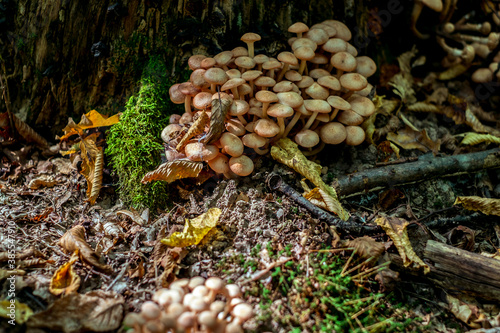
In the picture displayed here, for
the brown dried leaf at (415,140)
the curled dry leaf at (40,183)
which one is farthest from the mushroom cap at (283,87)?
the curled dry leaf at (40,183)

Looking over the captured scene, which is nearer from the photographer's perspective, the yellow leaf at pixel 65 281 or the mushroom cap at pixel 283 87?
the yellow leaf at pixel 65 281

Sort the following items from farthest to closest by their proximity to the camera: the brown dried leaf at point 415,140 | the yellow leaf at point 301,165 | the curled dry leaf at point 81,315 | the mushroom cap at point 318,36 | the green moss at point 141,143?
the brown dried leaf at point 415,140, the mushroom cap at point 318,36, the green moss at point 141,143, the yellow leaf at point 301,165, the curled dry leaf at point 81,315

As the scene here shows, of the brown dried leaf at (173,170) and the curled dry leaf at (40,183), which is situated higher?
the brown dried leaf at (173,170)

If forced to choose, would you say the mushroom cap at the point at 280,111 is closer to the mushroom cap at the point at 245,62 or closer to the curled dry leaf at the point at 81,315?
the mushroom cap at the point at 245,62

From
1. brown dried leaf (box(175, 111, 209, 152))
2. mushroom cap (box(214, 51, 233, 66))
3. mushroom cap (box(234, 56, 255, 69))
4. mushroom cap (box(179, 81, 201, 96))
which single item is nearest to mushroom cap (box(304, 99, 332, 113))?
mushroom cap (box(234, 56, 255, 69))

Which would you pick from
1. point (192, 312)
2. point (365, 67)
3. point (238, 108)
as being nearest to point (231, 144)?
point (238, 108)

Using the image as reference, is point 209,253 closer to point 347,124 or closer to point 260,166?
point 260,166
